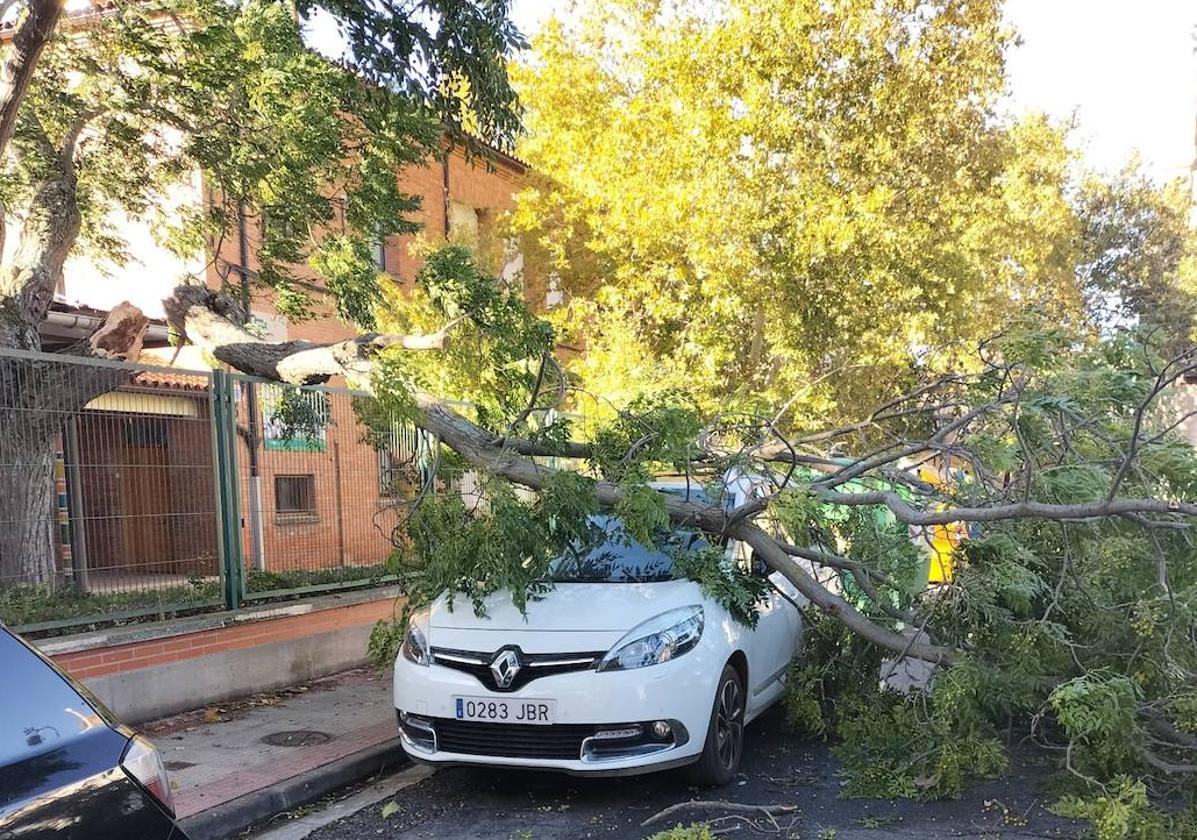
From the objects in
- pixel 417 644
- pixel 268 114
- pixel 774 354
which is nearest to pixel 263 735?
pixel 417 644

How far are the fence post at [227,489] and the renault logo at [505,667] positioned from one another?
324cm

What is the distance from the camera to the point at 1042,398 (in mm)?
5219

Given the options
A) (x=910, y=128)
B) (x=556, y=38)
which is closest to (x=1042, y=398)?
(x=910, y=128)

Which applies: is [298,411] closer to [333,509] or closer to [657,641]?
[333,509]

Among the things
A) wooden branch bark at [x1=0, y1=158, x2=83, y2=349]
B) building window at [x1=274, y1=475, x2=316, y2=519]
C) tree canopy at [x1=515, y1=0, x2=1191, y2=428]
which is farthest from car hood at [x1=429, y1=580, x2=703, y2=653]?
tree canopy at [x1=515, y1=0, x2=1191, y2=428]

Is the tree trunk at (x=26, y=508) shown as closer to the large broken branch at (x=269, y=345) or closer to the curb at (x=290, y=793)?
the large broken branch at (x=269, y=345)

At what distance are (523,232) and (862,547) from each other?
11141mm

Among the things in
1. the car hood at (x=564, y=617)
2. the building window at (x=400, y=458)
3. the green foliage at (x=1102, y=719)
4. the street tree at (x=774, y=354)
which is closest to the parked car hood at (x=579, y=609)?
the car hood at (x=564, y=617)

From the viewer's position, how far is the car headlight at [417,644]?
4910 mm

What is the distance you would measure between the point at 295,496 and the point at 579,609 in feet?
13.0

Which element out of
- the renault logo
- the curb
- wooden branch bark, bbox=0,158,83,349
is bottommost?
the curb

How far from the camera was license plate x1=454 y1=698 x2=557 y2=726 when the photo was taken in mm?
4445

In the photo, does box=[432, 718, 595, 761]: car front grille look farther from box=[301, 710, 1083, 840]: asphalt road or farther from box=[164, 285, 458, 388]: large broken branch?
box=[164, 285, 458, 388]: large broken branch

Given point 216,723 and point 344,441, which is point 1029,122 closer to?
point 344,441
